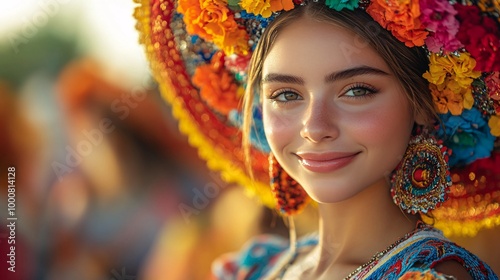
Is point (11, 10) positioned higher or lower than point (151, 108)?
higher

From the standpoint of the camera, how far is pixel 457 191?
2059 millimetres

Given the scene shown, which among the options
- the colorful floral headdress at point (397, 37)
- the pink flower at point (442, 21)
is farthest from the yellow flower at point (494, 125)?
the pink flower at point (442, 21)

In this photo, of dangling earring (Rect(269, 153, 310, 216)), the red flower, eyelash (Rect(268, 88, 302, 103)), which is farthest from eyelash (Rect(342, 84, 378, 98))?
dangling earring (Rect(269, 153, 310, 216))

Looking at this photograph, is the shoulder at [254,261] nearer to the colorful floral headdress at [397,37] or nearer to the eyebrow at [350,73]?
the colorful floral headdress at [397,37]

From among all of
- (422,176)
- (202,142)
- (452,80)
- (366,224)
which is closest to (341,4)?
(452,80)

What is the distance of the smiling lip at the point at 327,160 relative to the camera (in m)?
1.82

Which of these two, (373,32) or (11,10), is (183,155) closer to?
(11,10)

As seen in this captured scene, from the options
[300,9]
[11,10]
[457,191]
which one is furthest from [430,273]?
[11,10]

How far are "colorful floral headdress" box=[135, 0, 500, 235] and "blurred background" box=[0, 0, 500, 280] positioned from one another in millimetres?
1223

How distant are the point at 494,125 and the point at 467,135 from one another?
10 cm

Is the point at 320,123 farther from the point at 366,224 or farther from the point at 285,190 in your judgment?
the point at 285,190

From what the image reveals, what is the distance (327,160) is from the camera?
72.1 inches

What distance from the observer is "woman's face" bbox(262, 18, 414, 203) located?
1787mm

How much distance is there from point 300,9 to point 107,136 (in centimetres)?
207
